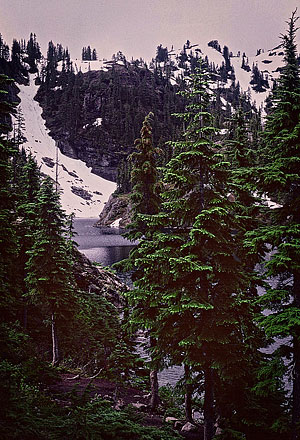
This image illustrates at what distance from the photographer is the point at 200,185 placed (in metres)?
12.0

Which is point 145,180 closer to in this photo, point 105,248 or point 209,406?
point 209,406

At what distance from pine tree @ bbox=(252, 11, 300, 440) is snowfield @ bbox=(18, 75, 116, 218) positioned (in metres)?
146

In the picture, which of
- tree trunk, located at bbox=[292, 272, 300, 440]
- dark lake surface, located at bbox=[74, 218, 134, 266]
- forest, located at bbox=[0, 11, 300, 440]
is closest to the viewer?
forest, located at bbox=[0, 11, 300, 440]

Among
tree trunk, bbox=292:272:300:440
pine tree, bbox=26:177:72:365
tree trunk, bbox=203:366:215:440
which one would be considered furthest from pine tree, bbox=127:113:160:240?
tree trunk, bbox=292:272:300:440

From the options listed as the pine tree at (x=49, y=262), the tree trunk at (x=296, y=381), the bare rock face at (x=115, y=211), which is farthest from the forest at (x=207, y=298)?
the bare rock face at (x=115, y=211)

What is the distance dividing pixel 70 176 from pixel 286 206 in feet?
570

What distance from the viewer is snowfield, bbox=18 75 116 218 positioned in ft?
526

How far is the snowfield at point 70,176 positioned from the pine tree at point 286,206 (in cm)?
14648

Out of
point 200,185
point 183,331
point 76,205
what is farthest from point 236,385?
point 76,205

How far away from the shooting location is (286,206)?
1053 cm

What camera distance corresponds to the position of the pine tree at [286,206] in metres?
9.28

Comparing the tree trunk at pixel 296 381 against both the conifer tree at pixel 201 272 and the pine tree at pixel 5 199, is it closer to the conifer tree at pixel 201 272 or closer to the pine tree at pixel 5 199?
the conifer tree at pixel 201 272

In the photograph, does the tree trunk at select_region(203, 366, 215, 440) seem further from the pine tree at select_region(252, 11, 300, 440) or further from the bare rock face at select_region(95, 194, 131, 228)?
the bare rock face at select_region(95, 194, 131, 228)

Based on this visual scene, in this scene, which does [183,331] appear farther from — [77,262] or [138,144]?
[77,262]
